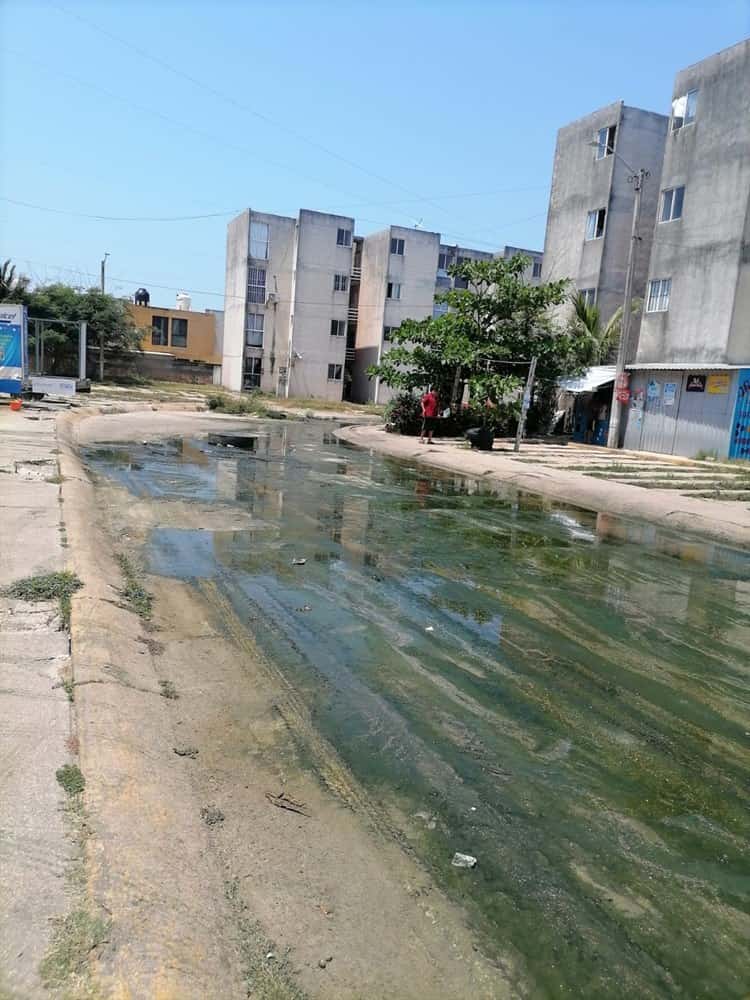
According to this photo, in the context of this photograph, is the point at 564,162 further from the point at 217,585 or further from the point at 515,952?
the point at 515,952

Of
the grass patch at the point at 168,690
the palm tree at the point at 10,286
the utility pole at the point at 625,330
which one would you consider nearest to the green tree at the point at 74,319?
the palm tree at the point at 10,286

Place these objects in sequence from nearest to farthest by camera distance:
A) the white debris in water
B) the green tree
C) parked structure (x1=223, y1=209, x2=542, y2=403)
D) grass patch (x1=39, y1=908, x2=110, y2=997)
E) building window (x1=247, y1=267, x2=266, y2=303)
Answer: grass patch (x1=39, y1=908, x2=110, y2=997) < the white debris in water < the green tree < parked structure (x1=223, y1=209, x2=542, y2=403) < building window (x1=247, y1=267, x2=266, y2=303)

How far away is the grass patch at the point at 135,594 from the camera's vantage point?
6.40 m

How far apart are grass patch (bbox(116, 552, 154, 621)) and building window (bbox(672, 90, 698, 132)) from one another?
26.3 m

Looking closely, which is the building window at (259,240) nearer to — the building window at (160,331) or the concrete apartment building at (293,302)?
the concrete apartment building at (293,302)

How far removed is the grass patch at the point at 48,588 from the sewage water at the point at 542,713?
1.44 m

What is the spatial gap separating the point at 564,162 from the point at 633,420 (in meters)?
14.5

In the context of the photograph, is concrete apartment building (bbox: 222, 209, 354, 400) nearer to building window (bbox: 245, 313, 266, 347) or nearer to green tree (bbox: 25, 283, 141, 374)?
building window (bbox: 245, 313, 266, 347)

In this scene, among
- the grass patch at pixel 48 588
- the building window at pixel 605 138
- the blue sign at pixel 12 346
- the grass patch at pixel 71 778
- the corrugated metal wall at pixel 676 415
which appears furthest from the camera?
the building window at pixel 605 138

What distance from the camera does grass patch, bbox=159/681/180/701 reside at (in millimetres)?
4871

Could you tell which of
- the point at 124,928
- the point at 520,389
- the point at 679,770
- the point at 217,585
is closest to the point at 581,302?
the point at 520,389

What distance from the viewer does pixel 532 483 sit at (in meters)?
17.6

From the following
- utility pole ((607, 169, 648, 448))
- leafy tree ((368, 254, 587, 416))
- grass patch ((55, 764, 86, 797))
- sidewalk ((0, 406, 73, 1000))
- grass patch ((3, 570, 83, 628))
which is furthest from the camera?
leafy tree ((368, 254, 587, 416))

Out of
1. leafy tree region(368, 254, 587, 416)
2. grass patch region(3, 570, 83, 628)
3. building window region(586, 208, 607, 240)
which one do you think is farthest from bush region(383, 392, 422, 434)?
grass patch region(3, 570, 83, 628)
